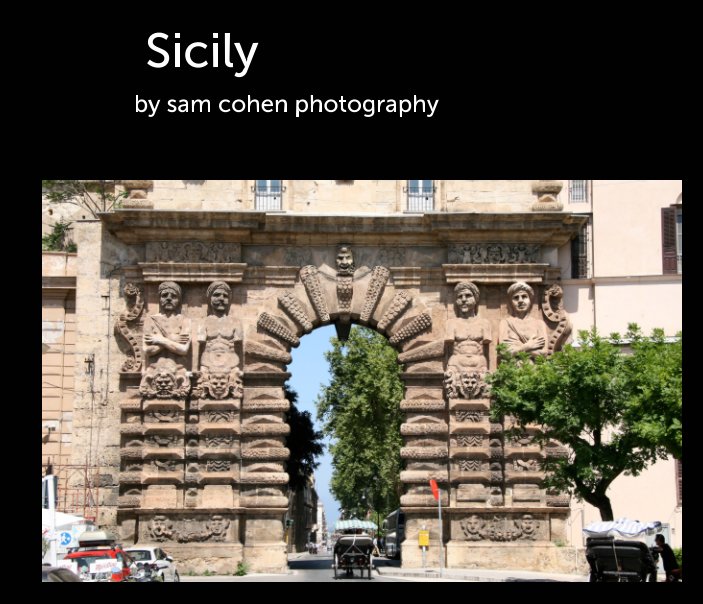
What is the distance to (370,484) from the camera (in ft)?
193

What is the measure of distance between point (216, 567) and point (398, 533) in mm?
16696

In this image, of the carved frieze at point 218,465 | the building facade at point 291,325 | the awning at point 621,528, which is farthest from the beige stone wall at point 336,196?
the awning at point 621,528

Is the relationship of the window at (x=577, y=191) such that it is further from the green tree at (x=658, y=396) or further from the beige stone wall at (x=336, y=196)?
the green tree at (x=658, y=396)

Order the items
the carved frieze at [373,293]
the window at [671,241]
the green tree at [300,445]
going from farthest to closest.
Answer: the green tree at [300,445]
the window at [671,241]
the carved frieze at [373,293]

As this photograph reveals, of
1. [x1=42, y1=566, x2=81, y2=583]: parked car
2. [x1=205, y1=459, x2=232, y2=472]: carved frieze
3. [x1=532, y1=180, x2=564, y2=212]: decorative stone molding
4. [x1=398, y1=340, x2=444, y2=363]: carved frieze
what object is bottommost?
[x1=42, y1=566, x2=81, y2=583]: parked car

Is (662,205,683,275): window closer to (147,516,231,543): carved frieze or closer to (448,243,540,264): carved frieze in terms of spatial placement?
(448,243,540,264): carved frieze

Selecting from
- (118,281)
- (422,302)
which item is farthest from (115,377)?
(422,302)

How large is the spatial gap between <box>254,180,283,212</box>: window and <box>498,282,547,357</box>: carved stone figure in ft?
20.5

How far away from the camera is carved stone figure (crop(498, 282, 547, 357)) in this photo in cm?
3117

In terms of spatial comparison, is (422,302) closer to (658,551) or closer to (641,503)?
(641,503)

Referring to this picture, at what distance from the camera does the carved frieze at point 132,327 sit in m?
31.5

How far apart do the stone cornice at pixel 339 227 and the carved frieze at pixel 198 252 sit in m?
0.15

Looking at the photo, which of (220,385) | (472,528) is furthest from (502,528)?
(220,385)

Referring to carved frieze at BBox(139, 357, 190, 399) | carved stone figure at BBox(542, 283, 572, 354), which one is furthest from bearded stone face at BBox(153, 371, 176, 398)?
carved stone figure at BBox(542, 283, 572, 354)
